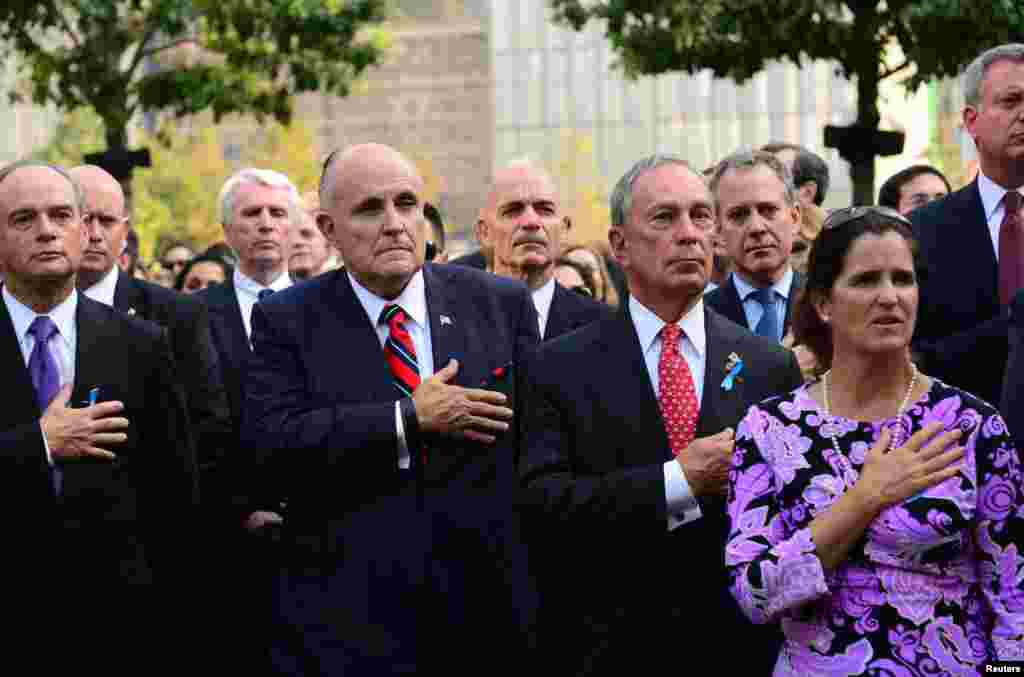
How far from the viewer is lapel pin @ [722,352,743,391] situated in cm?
604

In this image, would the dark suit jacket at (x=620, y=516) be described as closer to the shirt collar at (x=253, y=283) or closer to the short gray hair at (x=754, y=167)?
the short gray hair at (x=754, y=167)

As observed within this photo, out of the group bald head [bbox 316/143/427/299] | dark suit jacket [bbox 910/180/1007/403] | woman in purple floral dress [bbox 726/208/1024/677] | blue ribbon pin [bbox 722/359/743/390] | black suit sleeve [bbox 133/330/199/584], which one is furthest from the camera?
black suit sleeve [bbox 133/330/199/584]

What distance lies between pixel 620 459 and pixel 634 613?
442mm

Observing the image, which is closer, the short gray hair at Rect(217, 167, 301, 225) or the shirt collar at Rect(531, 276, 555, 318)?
the shirt collar at Rect(531, 276, 555, 318)

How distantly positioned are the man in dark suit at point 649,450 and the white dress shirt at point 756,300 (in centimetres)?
209

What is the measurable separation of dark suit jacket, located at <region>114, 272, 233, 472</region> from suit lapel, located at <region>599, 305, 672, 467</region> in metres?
2.68

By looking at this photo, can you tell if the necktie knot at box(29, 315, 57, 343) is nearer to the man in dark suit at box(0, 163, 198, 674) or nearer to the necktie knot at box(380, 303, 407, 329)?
the man in dark suit at box(0, 163, 198, 674)

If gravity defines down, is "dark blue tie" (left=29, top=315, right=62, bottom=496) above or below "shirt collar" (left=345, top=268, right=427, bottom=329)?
below

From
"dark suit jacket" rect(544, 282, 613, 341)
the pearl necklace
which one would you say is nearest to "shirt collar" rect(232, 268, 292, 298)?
"dark suit jacket" rect(544, 282, 613, 341)

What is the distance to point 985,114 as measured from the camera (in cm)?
723

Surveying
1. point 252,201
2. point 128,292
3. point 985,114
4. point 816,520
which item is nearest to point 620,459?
point 816,520

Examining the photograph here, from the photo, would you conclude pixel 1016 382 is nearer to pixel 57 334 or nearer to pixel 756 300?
pixel 756 300

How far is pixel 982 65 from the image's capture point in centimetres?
733

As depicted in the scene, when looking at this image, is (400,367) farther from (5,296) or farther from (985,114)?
(985,114)
